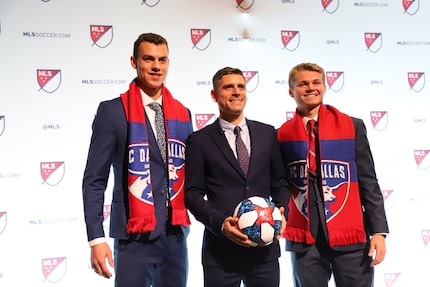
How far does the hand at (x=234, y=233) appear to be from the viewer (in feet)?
5.82

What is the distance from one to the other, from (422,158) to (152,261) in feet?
8.92

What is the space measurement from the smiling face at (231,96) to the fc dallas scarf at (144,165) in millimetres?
221

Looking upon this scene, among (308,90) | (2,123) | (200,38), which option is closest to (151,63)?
(308,90)

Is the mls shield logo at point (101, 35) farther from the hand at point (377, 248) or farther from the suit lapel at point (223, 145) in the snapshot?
the hand at point (377, 248)

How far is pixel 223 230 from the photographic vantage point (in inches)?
72.1

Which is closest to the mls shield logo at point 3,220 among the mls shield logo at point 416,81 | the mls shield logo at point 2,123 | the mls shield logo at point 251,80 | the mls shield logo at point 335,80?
the mls shield logo at point 2,123

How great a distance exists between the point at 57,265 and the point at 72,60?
58.1 inches

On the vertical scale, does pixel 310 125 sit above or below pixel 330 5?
below

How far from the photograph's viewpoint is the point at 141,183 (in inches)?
76.2

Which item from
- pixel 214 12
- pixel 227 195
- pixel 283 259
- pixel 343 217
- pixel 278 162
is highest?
pixel 214 12

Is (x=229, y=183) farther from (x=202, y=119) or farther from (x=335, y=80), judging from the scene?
(x=335, y=80)

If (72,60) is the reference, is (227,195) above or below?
below

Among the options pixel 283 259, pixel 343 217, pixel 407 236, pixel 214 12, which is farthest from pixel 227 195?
pixel 407 236

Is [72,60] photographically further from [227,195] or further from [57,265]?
[227,195]
